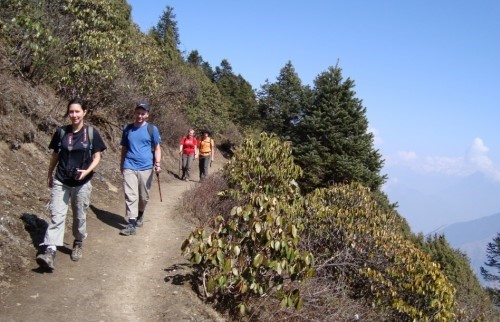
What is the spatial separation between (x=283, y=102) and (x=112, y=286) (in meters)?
35.9

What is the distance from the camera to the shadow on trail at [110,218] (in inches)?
322

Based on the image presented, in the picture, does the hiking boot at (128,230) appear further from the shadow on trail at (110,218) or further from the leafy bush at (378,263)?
the leafy bush at (378,263)

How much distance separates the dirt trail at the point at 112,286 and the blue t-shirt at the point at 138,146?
1359 mm

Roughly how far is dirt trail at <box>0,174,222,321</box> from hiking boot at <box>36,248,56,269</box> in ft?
0.54

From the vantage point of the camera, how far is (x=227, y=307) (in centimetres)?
568

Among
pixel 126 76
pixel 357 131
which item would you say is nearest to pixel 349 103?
pixel 357 131

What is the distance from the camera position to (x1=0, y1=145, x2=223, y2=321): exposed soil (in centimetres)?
483

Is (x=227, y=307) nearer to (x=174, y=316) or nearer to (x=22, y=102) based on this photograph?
(x=174, y=316)

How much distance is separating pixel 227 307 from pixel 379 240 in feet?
13.8

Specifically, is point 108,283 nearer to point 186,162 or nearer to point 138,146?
point 138,146

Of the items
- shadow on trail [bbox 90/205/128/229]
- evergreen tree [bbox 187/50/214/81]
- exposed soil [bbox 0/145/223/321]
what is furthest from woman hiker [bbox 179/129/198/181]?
evergreen tree [bbox 187/50/214/81]

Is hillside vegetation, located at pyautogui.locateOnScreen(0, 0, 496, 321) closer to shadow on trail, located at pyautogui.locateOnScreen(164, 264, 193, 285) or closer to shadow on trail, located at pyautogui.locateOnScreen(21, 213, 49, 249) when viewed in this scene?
shadow on trail, located at pyautogui.locateOnScreen(21, 213, 49, 249)

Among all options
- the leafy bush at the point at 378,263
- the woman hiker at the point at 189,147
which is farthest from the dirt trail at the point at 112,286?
the woman hiker at the point at 189,147

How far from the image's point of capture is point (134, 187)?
7.25 meters
